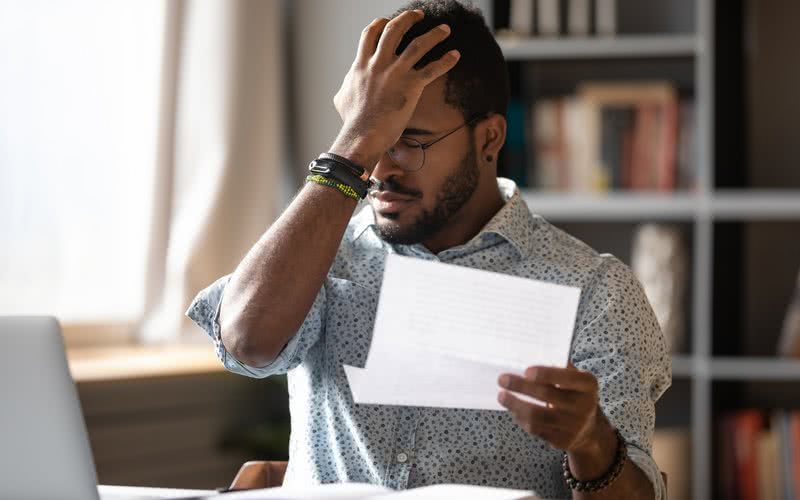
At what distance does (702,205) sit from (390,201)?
1457mm

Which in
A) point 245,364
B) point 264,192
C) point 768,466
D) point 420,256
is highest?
point 264,192

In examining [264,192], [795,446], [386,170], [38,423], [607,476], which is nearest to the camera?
[38,423]

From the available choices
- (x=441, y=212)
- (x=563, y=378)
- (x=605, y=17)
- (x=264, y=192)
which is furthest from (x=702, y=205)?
(x=563, y=378)

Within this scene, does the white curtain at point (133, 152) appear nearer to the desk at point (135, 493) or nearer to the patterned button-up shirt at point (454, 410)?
the patterned button-up shirt at point (454, 410)

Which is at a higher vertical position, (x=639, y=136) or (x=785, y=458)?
(x=639, y=136)

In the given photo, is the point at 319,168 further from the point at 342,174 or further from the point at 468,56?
the point at 468,56

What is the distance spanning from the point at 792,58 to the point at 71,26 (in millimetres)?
1838

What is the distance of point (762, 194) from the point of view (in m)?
2.80

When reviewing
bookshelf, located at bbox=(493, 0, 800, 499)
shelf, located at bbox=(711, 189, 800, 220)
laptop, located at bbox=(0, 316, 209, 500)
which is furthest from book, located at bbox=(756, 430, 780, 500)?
laptop, located at bbox=(0, 316, 209, 500)

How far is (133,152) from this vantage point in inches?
116

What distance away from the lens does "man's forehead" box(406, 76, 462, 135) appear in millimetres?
1568

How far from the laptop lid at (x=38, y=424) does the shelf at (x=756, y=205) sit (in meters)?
2.09

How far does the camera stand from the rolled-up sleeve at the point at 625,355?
138 centimetres

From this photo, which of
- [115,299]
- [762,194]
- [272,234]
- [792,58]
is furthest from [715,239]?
[272,234]
